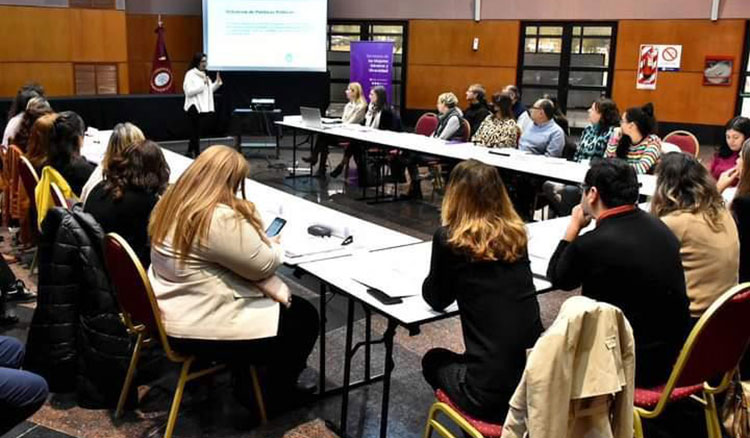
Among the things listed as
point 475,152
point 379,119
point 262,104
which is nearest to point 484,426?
point 475,152

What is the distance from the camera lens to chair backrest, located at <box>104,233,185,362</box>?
7.72 feet

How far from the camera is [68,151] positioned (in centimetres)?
410

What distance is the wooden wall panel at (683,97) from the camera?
10.7 m

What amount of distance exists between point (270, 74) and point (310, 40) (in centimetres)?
85

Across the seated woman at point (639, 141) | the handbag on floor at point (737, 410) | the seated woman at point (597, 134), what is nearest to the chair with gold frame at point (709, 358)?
the handbag on floor at point (737, 410)

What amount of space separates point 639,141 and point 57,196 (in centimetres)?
377

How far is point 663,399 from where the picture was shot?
2.13 m

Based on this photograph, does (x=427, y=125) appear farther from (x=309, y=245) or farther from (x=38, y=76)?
(x=38, y=76)

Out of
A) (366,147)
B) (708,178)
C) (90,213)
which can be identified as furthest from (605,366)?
(366,147)

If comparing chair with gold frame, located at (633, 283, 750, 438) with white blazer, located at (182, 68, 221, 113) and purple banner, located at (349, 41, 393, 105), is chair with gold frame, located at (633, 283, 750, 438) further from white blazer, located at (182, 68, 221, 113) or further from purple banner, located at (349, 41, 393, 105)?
purple banner, located at (349, 41, 393, 105)

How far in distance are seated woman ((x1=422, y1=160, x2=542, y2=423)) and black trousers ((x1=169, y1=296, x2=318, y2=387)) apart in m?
0.63

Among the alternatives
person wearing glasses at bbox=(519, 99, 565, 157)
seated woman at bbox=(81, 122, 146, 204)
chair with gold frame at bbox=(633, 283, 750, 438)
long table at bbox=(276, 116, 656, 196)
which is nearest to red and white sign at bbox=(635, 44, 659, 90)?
long table at bbox=(276, 116, 656, 196)

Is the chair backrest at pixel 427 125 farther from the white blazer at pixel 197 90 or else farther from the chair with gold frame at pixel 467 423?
A: the chair with gold frame at pixel 467 423

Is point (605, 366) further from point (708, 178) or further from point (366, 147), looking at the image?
point (366, 147)
